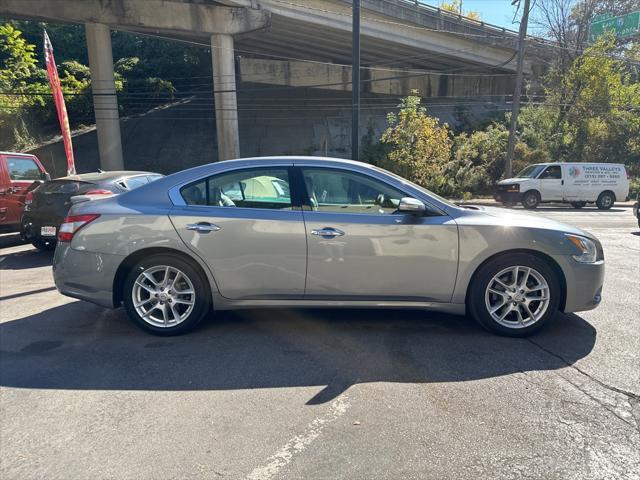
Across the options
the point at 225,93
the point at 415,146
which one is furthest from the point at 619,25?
the point at 225,93

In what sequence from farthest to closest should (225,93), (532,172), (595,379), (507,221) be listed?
1. (225,93)
2. (532,172)
3. (507,221)
4. (595,379)

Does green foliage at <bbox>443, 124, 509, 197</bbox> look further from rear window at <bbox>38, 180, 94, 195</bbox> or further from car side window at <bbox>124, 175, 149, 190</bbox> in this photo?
rear window at <bbox>38, 180, 94, 195</bbox>

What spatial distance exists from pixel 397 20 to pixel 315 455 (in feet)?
104

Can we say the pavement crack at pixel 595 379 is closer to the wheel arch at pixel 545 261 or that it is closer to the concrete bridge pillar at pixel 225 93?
the wheel arch at pixel 545 261

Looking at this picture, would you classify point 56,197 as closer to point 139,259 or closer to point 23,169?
point 23,169

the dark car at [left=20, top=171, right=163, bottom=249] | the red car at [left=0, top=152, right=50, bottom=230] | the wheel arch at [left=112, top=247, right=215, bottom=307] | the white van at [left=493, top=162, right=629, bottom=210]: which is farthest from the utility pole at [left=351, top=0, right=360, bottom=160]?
the wheel arch at [left=112, top=247, right=215, bottom=307]

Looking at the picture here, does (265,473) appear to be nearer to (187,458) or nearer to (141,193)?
(187,458)

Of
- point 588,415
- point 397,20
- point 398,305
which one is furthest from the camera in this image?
point 397,20

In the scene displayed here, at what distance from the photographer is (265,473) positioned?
2.34 meters

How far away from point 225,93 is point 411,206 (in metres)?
24.9

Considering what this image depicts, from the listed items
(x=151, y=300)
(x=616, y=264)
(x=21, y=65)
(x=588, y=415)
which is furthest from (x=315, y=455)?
(x=21, y=65)

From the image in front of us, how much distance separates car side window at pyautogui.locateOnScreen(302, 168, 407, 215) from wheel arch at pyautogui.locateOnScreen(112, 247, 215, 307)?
1.18m

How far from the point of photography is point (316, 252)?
13.0 ft

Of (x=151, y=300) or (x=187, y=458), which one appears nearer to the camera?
(x=187, y=458)
